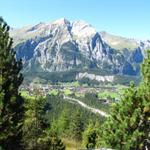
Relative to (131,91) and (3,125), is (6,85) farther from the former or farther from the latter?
(131,91)

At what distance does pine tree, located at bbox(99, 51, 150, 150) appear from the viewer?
43.3 m

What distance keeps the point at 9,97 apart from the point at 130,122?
1386 centimetres

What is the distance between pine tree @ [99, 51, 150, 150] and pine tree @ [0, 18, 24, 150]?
1027 cm

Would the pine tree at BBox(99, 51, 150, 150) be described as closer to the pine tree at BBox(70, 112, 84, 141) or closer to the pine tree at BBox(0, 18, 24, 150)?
the pine tree at BBox(0, 18, 24, 150)

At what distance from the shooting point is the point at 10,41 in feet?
152

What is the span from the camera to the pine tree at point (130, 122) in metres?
43.3

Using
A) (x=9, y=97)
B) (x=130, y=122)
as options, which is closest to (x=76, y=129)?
(x=9, y=97)

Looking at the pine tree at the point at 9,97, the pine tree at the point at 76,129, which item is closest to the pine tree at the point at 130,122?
the pine tree at the point at 9,97

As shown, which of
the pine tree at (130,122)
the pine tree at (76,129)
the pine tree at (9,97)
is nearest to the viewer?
the pine tree at (130,122)

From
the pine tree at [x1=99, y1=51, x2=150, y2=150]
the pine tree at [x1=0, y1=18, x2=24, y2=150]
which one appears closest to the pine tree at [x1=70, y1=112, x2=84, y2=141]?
the pine tree at [x1=0, y1=18, x2=24, y2=150]

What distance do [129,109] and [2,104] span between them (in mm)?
14091

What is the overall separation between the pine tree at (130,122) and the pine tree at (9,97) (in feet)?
33.7

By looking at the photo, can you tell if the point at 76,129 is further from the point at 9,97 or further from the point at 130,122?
the point at 130,122

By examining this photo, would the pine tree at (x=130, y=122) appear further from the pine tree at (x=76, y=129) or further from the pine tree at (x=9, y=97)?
the pine tree at (x=76, y=129)
